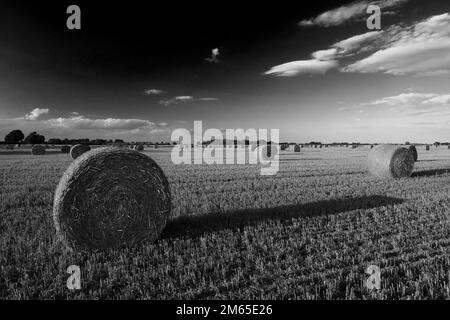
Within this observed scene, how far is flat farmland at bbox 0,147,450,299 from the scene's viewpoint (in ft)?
14.4

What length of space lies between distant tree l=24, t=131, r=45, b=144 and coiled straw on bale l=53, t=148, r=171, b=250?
10400 cm

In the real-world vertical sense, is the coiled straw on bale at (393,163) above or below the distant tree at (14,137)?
below

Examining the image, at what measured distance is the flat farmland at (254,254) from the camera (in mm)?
4398

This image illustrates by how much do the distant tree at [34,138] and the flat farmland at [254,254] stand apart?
10008 centimetres

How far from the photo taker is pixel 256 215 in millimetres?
8414

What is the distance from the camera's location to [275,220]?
7805 millimetres

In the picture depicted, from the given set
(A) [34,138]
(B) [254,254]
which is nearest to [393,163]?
(B) [254,254]

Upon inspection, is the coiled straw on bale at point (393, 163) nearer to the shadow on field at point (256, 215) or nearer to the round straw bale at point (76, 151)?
the shadow on field at point (256, 215)

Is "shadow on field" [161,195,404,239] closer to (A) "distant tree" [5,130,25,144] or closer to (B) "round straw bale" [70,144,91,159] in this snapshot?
(B) "round straw bale" [70,144,91,159]

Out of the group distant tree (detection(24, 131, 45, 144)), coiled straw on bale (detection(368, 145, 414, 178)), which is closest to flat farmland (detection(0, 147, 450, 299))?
coiled straw on bale (detection(368, 145, 414, 178))

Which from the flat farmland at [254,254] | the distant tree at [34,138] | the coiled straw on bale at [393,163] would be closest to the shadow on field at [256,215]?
the flat farmland at [254,254]

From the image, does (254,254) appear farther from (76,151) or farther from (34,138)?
(34,138)

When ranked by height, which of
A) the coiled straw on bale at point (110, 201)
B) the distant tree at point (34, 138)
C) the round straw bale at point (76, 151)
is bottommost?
the coiled straw on bale at point (110, 201)
